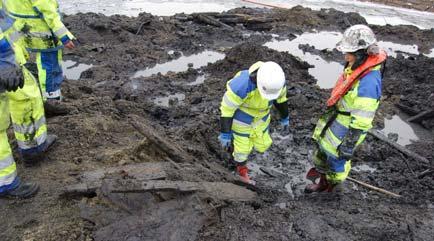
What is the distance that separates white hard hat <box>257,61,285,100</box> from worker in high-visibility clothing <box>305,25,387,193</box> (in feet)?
2.34

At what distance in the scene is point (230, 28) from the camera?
1118 centimetres

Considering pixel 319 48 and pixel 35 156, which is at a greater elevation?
pixel 35 156

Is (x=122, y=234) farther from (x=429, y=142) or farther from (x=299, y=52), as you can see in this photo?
(x=299, y=52)

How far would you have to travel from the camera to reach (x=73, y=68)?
27.7 feet

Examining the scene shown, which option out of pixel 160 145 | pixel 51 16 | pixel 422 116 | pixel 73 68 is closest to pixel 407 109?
pixel 422 116

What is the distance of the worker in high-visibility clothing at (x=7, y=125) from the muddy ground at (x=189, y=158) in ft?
0.38

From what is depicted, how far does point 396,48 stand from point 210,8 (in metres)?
5.88

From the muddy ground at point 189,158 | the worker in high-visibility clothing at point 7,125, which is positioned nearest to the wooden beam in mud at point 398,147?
the muddy ground at point 189,158

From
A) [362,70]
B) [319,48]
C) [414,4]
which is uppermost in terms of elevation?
[362,70]

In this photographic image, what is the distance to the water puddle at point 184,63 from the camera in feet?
28.0

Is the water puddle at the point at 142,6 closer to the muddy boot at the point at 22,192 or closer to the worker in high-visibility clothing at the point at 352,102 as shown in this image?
the worker in high-visibility clothing at the point at 352,102

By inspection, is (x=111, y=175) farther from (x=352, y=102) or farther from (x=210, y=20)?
(x=210, y=20)

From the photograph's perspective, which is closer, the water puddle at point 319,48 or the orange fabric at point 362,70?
the orange fabric at point 362,70

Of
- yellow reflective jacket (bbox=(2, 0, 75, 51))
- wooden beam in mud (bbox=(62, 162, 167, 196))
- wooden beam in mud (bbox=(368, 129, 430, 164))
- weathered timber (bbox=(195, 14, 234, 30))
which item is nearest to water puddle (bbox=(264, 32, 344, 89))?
weathered timber (bbox=(195, 14, 234, 30))
